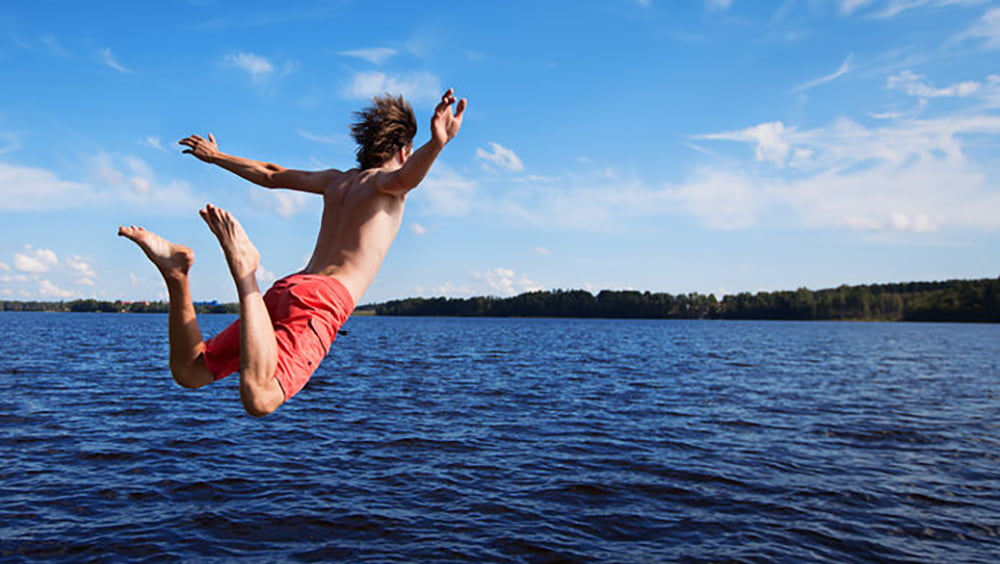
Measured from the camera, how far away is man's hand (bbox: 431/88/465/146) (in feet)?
14.8

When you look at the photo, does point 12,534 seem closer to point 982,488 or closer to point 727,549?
point 727,549

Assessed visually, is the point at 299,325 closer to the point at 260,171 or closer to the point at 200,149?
the point at 260,171

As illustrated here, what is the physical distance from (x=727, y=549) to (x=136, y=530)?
366 inches

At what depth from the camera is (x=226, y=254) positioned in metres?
4.16

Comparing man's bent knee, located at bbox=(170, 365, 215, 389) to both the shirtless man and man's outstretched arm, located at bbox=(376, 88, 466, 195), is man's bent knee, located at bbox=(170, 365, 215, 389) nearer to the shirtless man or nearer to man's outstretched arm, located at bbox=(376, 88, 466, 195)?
the shirtless man

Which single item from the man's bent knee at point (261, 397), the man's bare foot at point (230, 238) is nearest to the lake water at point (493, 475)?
the man's bent knee at point (261, 397)

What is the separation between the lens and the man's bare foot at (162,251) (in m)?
4.19

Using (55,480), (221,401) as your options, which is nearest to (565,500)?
(55,480)

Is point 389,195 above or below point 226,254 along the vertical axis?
above

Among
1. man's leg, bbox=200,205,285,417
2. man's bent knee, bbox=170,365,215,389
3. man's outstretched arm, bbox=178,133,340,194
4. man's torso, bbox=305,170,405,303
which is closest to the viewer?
man's leg, bbox=200,205,285,417

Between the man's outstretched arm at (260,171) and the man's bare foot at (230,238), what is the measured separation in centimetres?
124

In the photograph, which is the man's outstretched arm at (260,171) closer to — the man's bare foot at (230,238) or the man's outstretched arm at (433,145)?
the man's outstretched arm at (433,145)

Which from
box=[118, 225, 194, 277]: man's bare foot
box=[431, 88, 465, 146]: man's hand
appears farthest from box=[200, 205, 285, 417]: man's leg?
box=[431, 88, 465, 146]: man's hand

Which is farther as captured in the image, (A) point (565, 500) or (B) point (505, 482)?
(B) point (505, 482)
